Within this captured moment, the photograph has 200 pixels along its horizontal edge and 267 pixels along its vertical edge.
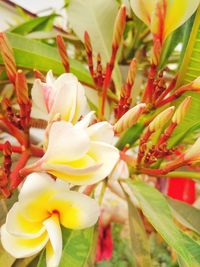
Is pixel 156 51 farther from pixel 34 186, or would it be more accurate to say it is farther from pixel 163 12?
pixel 34 186

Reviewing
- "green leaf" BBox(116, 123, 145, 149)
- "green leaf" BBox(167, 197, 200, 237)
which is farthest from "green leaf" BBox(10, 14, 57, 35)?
"green leaf" BBox(167, 197, 200, 237)

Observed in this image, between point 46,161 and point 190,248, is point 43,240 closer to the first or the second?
point 46,161

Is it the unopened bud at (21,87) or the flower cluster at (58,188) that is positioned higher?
the unopened bud at (21,87)

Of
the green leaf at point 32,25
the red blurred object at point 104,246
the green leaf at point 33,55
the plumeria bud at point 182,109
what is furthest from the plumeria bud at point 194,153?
the red blurred object at point 104,246

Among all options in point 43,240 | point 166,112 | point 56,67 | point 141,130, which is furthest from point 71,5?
point 43,240

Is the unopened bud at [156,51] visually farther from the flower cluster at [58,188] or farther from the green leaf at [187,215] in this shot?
the green leaf at [187,215]

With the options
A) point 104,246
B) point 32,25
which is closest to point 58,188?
point 32,25
